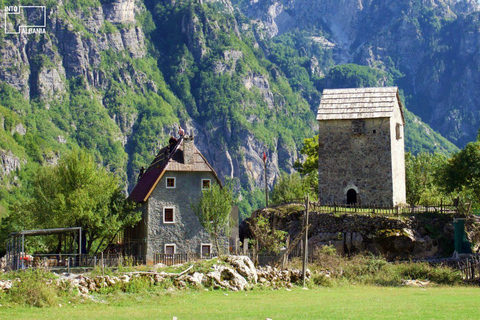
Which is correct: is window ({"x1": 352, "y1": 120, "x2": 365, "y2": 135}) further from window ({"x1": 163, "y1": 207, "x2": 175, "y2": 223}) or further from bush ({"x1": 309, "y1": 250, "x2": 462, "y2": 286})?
window ({"x1": 163, "y1": 207, "x2": 175, "y2": 223})

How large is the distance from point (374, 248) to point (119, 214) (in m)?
19.2

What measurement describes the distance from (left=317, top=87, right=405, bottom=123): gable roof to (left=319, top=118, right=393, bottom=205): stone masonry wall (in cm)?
49

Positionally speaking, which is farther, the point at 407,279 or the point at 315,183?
the point at 315,183

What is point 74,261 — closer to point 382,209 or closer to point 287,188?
point 382,209

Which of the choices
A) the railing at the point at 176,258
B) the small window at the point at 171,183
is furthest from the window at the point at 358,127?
the railing at the point at 176,258

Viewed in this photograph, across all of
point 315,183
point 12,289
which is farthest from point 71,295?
point 315,183

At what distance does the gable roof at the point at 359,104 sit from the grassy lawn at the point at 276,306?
78.4ft

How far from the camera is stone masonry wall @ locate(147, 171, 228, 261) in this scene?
194 ft

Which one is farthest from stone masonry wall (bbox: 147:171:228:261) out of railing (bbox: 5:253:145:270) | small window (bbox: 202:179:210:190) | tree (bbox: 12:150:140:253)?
railing (bbox: 5:253:145:270)

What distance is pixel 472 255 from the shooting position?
4841 cm

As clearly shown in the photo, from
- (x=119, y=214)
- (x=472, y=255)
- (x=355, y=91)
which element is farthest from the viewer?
(x=355, y=91)

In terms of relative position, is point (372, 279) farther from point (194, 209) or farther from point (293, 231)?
point (194, 209)

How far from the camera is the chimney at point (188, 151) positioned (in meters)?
60.8

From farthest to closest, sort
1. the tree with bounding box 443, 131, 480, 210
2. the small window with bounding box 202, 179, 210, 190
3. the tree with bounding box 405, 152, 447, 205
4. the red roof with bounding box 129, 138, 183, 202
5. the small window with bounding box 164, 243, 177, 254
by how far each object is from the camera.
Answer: the tree with bounding box 405, 152, 447, 205
the small window with bounding box 202, 179, 210, 190
the red roof with bounding box 129, 138, 183, 202
the small window with bounding box 164, 243, 177, 254
the tree with bounding box 443, 131, 480, 210
